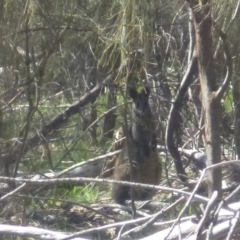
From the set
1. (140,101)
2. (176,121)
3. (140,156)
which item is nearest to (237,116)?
(176,121)

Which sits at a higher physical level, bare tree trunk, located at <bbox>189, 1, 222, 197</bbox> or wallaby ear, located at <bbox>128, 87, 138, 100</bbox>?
wallaby ear, located at <bbox>128, 87, 138, 100</bbox>

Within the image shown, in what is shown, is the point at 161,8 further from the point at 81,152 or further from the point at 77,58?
the point at 81,152

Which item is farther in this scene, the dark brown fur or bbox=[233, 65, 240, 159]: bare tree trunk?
the dark brown fur

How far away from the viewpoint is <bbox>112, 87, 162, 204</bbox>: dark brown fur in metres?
7.30

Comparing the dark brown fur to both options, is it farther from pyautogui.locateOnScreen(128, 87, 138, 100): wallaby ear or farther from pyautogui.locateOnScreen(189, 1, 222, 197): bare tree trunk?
pyautogui.locateOnScreen(189, 1, 222, 197): bare tree trunk

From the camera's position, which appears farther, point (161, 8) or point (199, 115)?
point (199, 115)

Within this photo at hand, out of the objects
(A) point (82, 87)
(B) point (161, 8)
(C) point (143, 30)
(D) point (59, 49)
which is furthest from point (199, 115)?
(C) point (143, 30)

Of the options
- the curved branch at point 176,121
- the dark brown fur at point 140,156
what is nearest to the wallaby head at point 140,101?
the dark brown fur at point 140,156

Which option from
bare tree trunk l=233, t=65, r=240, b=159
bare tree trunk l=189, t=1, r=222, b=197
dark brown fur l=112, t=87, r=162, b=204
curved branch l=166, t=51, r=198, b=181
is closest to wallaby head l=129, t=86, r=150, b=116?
dark brown fur l=112, t=87, r=162, b=204

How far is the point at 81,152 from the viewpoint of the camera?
26.2 ft

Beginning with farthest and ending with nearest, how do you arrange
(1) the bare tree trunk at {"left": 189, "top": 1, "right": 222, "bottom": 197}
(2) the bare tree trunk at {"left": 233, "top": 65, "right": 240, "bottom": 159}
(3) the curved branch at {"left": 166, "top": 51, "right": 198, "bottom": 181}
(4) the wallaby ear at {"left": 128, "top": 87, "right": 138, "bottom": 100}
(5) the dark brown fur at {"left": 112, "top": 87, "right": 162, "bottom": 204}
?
(5) the dark brown fur at {"left": 112, "top": 87, "right": 162, "bottom": 204}
(4) the wallaby ear at {"left": 128, "top": 87, "right": 138, "bottom": 100}
(2) the bare tree trunk at {"left": 233, "top": 65, "right": 240, "bottom": 159}
(3) the curved branch at {"left": 166, "top": 51, "right": 198, "bottom": 181}
(1) the bare tree trunk at {"left": 189, "top": 1, "right": 222, "bottom": 197}

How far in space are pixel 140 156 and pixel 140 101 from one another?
39.4 inches

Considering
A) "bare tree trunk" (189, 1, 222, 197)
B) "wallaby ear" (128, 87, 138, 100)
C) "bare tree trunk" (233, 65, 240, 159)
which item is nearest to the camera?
"bare tree trunk" (189, 1, 222, 197)

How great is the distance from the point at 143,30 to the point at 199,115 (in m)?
3.02
